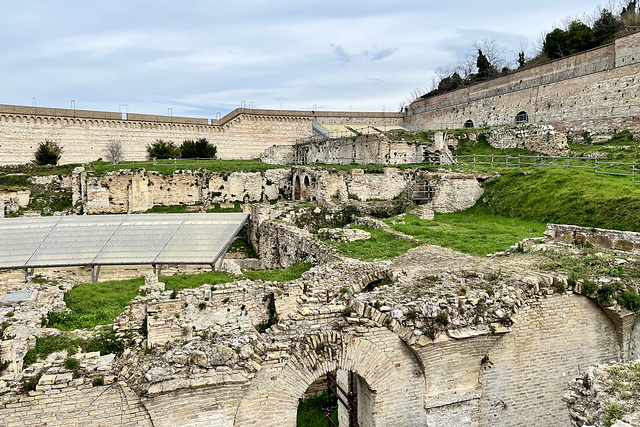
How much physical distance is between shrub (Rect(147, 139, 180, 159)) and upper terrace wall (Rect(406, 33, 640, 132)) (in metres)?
23.2

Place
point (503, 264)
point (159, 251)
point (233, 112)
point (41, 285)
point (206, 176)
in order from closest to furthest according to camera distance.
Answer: point (503, 264) → point (41, 285) → point (159, 251) → point (206, 176) → point (233, 112)

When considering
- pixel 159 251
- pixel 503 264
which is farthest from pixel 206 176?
pixel 503 264

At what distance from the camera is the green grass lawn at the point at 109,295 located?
8.55 m

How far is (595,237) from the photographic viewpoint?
32.3 feet

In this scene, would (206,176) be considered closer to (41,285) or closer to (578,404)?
(41,285)

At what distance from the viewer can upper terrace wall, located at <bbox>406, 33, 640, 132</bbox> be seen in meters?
22.3

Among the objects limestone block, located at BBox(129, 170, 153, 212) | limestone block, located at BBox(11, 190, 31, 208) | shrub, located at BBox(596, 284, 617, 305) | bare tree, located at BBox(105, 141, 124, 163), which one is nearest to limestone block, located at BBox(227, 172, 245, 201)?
limestone block, located at BBox(129, 170, 153, 212)

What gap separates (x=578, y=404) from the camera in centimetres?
546

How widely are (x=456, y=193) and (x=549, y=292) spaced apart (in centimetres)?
1059

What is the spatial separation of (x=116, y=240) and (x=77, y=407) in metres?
9.30

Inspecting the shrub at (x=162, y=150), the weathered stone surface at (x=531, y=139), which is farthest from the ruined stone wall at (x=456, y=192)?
the shrub at (x=162, y=150)

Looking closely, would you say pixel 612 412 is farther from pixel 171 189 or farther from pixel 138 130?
pixel 138 130

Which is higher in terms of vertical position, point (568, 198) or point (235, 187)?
point (235, 187)

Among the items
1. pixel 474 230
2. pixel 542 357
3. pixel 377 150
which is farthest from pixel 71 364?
pixel 377 150
